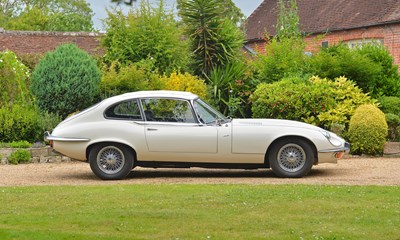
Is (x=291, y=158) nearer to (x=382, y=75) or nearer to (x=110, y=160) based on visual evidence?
(x=110, y=160)

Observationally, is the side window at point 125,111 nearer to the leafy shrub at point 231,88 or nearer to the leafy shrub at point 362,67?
the leafy shrub at point 231,88

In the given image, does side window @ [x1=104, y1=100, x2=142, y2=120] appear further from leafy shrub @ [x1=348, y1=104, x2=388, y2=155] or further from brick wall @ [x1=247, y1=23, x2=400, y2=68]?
brick wall @ [x1=247, y1=23, x2=400, y2=68]

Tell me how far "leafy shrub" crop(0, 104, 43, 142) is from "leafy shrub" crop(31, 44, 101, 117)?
575 mm

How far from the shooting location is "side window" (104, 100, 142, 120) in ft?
47.7

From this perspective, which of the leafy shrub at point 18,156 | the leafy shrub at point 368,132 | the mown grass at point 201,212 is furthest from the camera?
the leafy shrub at point 368,132

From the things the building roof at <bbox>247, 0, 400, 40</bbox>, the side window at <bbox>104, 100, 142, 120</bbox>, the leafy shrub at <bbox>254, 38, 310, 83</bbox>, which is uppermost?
the building roof at <bbox>247, 0, 400, 40</bbox>

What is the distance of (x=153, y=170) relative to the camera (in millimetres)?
16094

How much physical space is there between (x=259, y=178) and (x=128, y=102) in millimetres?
2519

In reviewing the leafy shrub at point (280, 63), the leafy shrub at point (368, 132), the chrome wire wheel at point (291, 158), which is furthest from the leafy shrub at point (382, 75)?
the chrome wire wheel at point (291, 158)

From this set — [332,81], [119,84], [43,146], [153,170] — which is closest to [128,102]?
[153,170]

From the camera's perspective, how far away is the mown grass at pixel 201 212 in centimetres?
902

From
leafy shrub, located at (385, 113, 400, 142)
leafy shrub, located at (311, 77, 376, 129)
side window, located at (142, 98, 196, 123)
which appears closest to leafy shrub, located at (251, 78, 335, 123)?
leafy shrub, located at (311, 77, 376, 129)

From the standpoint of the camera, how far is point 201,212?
10250 millimetres

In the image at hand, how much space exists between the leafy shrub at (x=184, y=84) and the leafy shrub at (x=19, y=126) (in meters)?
3.10
